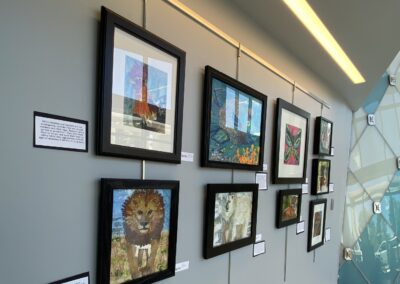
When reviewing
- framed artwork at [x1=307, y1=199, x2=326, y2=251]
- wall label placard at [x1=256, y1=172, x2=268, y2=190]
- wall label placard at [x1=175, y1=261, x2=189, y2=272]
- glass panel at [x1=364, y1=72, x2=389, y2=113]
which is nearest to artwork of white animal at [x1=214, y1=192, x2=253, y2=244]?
wall label placard at [x1=256, y1=172, x2=268, y2=190]

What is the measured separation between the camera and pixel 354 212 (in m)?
5.31

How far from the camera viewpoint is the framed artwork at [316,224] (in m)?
3.36

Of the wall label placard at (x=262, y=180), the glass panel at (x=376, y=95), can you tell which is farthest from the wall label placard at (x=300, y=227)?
the glass panel at (x=376, y=95)

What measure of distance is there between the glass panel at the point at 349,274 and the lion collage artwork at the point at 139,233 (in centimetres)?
468

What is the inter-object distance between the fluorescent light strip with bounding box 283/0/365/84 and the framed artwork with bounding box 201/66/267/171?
0.55 metres

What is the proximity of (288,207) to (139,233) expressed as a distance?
1.76 m

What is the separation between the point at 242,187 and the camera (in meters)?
2.06

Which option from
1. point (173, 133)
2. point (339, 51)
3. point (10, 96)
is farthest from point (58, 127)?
point (339, 51)

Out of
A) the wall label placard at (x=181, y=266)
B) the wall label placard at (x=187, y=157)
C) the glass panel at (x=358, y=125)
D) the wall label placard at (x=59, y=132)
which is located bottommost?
the wall label placard at (x=181, y=266)

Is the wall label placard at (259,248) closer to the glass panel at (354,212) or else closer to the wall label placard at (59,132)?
the wall label placard at (59,132)

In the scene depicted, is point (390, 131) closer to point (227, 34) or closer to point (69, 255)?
point (227, 34)

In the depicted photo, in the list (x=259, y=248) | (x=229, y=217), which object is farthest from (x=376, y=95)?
(x=229, y=217)

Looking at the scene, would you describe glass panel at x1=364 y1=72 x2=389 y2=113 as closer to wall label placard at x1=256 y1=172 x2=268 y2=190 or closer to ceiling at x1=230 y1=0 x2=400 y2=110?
ceiling at x1=230 y1=0 x2=400 y2=110

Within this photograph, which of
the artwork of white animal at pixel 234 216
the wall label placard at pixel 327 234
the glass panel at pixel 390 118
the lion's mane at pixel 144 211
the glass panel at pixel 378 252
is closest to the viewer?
the lion's mane at pixel 144 211
